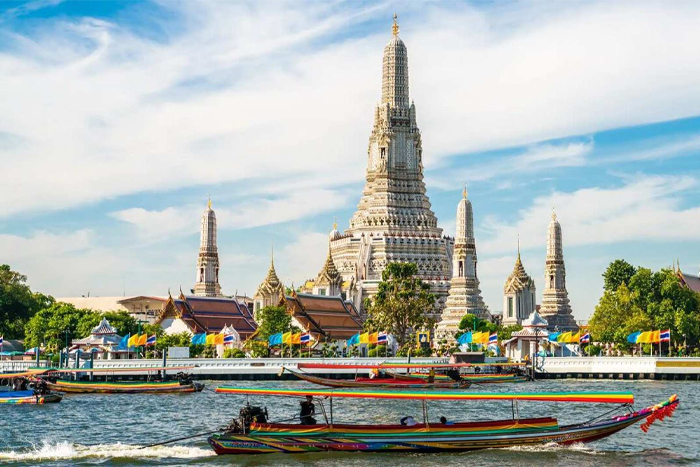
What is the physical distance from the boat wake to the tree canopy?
2212 inches

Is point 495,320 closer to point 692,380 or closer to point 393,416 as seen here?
point 692,380

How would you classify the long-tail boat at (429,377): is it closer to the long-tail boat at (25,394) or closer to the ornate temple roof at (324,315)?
the long-tail boat at (25,394)

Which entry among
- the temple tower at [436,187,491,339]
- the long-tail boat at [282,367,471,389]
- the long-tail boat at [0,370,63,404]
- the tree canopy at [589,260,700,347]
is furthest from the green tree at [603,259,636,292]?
the long-tail boat at [0,370,63,404]

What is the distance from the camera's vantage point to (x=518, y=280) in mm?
135250

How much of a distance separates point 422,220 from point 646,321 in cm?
4881

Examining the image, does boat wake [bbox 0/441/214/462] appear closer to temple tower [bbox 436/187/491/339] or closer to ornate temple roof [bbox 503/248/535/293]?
temple tower [bbox 436/187/491/339]

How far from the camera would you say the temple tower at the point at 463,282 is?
4749 inches

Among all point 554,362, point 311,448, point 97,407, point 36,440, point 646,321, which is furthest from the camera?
point 646,321

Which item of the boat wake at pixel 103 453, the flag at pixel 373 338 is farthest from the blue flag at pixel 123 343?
the boat wake at pixel 103 453

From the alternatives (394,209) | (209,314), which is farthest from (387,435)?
(394,209)

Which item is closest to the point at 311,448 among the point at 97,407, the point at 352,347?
the point at 97,407

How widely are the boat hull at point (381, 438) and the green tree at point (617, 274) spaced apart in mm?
64606

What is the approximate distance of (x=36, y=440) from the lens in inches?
1660

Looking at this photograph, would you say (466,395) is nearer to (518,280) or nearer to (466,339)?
(466,339)
